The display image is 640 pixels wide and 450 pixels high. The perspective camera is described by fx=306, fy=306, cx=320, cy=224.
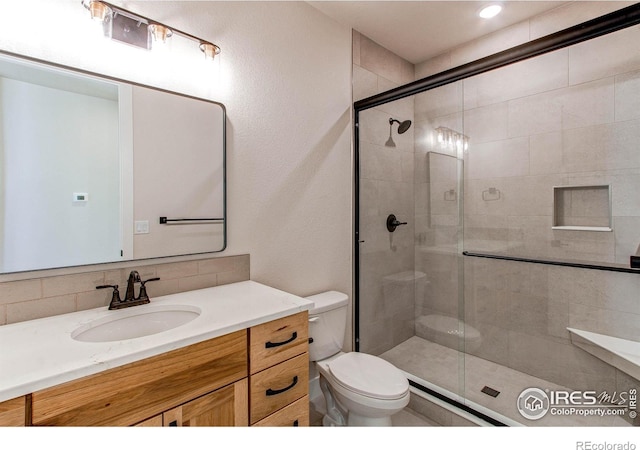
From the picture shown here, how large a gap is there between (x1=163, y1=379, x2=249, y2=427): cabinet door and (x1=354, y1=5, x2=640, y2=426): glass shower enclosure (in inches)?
53.3

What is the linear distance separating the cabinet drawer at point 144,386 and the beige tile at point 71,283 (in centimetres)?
53

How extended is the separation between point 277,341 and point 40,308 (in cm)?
87

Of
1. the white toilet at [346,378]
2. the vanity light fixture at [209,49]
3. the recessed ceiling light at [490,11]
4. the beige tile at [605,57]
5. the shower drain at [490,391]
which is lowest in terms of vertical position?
the shower drain at [490,391]

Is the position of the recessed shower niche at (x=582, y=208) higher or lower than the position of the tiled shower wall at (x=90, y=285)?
higher

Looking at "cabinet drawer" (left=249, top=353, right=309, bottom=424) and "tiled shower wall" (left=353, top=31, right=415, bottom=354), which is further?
"tiled shower wall" (left=353, top=31, right=415, bottom=354)

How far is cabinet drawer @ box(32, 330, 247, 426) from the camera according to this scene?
30.5 inches

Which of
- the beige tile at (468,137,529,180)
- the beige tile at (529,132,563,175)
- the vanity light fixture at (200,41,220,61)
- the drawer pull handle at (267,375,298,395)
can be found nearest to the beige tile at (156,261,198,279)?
the drawer pull handle at (267,375,298,395)

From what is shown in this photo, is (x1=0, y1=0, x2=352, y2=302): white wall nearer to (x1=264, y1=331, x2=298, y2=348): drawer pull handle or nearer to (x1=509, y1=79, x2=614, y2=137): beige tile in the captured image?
(x1=264, y1=331, x2=298, y2=348): drawer pull handle

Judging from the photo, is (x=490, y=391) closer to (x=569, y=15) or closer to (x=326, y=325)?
(x=326, y=325)

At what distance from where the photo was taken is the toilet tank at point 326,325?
176cm

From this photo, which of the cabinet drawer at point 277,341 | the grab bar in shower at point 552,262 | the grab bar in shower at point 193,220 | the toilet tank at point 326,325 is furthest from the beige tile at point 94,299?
the grab bar in shower at point 552,262

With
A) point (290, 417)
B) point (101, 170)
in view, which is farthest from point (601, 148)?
point (101, 170)

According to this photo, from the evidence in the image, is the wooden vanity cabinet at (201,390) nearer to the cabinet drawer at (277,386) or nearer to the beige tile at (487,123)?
the cabinet drawer at (277,386)
